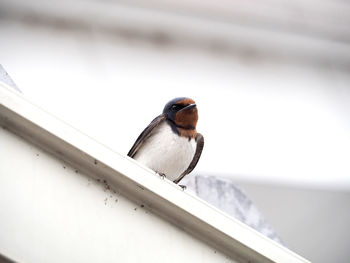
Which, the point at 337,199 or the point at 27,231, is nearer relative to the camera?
the point at 27,231

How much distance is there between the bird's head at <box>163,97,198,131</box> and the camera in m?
1.97

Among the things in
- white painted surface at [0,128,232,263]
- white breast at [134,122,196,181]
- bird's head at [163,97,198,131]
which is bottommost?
white painted surface at [0,128,232,263]

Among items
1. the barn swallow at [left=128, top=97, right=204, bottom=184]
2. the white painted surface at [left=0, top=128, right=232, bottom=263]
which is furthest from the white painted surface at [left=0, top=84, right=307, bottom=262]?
the barn swallow at [left=128, top=97, right=204, bottom=184]

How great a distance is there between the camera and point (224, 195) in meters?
2.18

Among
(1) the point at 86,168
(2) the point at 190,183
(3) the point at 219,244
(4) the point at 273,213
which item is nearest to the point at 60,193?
(1) the point at 86,168

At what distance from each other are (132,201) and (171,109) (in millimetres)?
1123

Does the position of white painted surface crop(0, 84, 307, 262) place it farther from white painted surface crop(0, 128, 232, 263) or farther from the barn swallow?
the barn swallow

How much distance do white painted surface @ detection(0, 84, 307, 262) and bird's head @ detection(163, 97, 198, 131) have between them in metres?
1.04

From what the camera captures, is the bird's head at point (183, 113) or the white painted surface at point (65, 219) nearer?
the white painted surface at point (65, 219)

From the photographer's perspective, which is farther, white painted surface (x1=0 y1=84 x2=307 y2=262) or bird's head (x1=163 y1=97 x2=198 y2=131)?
bird's head (x1=163 y1=97 x2=198 y2=131)

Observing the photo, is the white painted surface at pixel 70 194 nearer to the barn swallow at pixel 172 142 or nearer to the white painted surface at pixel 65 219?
the white painted surface at pixel 65 219

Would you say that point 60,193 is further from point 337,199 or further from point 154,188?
point 337,199

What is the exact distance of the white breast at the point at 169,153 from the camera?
1906mm

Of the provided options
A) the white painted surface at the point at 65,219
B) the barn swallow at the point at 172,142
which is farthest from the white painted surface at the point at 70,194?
the barn swallow at the point at 172,142
